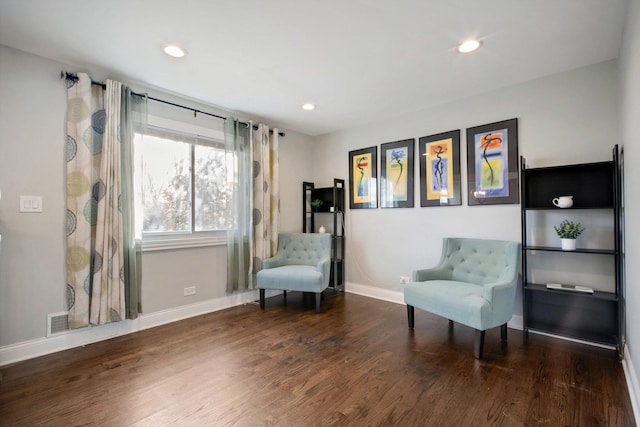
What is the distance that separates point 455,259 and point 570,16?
2177 mm

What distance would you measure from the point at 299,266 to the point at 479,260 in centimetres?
209

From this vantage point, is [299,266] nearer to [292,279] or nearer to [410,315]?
[292,279]

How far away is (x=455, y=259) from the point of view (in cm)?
312

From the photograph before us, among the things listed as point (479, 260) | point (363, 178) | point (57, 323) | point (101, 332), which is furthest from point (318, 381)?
point (363, 178)

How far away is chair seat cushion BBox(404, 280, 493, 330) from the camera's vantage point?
2.26 metres

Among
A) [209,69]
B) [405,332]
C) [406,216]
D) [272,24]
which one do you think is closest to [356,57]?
[272,24]

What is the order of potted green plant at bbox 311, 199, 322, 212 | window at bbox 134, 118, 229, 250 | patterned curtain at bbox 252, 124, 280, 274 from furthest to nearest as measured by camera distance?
1. potted green plant at bbox 311, 199, 322, 212
2. patterned curtain at bbox 252, 124, 280, 274
3. window at bbox 134, 118, 229, 250

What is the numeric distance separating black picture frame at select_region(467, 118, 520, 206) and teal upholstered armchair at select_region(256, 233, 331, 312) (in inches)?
73.4

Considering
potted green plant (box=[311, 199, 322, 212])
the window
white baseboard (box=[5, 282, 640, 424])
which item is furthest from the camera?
potted green plant (box=[311, 199, 322, 212])

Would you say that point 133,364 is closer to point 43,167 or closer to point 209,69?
Result: point 43,167

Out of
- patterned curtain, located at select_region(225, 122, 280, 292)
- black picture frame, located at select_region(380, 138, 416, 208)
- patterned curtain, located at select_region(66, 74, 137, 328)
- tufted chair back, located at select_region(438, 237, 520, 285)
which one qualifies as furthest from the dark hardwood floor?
black picture frame, located at select_region(380, 138, 416, 208)

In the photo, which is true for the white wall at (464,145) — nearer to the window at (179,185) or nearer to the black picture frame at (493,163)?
the black picture frame at (493,163)

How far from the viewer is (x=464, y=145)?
3.29 metres

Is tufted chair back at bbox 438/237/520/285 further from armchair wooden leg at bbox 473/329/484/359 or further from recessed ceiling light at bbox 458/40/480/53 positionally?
recessed ceiling light at bbox 458/40/480/53
